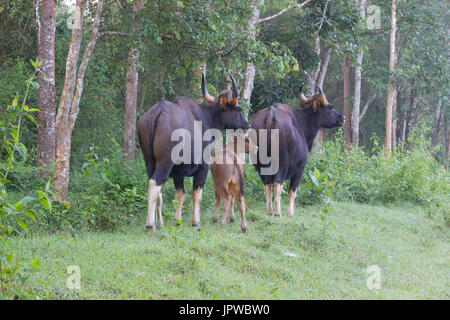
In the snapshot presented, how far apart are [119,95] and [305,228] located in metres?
12.6

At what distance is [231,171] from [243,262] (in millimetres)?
2025

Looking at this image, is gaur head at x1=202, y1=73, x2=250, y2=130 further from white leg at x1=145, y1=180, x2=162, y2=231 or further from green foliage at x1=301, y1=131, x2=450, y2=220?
green foliage at x1=301, y1=131, x2=450, y2=220

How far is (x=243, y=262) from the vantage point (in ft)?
20.9

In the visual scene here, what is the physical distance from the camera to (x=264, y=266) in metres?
6.33

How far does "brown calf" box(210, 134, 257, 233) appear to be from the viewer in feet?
26.6

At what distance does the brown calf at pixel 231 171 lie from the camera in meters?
8.12

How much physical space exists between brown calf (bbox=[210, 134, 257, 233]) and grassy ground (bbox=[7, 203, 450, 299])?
0.43 metres

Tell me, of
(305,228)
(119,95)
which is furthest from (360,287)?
(119,95)
